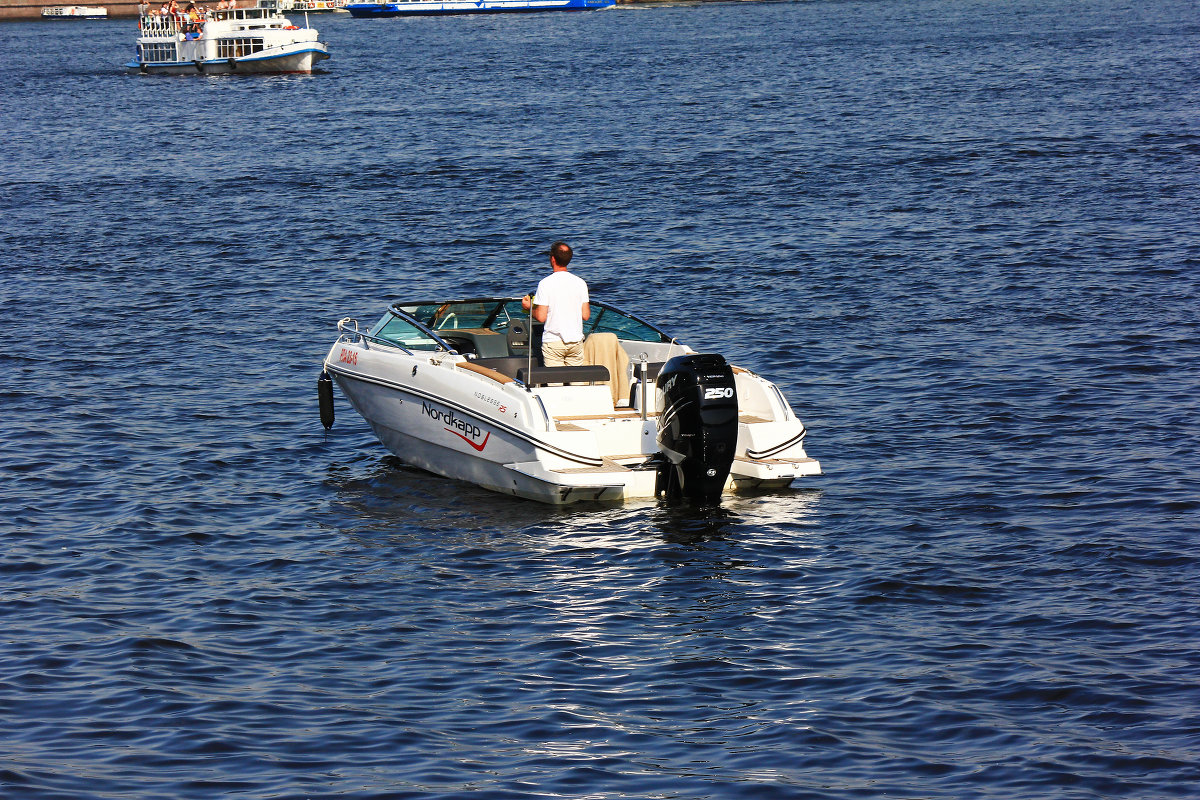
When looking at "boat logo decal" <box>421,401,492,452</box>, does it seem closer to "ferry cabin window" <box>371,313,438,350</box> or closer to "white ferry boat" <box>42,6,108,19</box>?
"ferry cabin window" <box>371,313,438,350</box>

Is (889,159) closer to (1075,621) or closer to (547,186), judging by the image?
(547,186)

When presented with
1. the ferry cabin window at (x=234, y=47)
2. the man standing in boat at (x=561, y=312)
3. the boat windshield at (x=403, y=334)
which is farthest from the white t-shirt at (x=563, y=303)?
the ferry cabin window at (x=234, y=47)

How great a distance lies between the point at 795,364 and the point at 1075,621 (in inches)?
338

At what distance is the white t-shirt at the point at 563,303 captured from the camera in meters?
13.2

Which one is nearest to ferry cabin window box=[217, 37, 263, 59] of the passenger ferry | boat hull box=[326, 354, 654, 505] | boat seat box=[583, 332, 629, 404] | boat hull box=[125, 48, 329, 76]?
boat hull box=[125, 48, 329, 76]

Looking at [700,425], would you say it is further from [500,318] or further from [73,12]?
[73,12]

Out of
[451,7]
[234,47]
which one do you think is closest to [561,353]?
[234,47]

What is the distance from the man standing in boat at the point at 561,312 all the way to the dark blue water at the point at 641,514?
60.4 inches

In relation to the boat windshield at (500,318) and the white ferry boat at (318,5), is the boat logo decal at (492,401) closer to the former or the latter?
the boat windshield at (500,318)

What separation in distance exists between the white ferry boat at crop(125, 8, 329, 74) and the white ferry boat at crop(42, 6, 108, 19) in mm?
82305

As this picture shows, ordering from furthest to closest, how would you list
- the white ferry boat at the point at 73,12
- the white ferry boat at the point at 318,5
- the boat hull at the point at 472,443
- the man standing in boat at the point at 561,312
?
the white ferry boat at the point at 73,12 → the white ferry boat at the point at 318,5 → the man standing in boat at the point at 561,312 → the boat hull at the point at 472,443

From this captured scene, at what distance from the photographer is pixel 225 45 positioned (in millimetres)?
81188

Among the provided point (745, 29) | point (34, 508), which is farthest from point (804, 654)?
point (745, 29)

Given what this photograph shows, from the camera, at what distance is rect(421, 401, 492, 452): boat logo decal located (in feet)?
42.6
